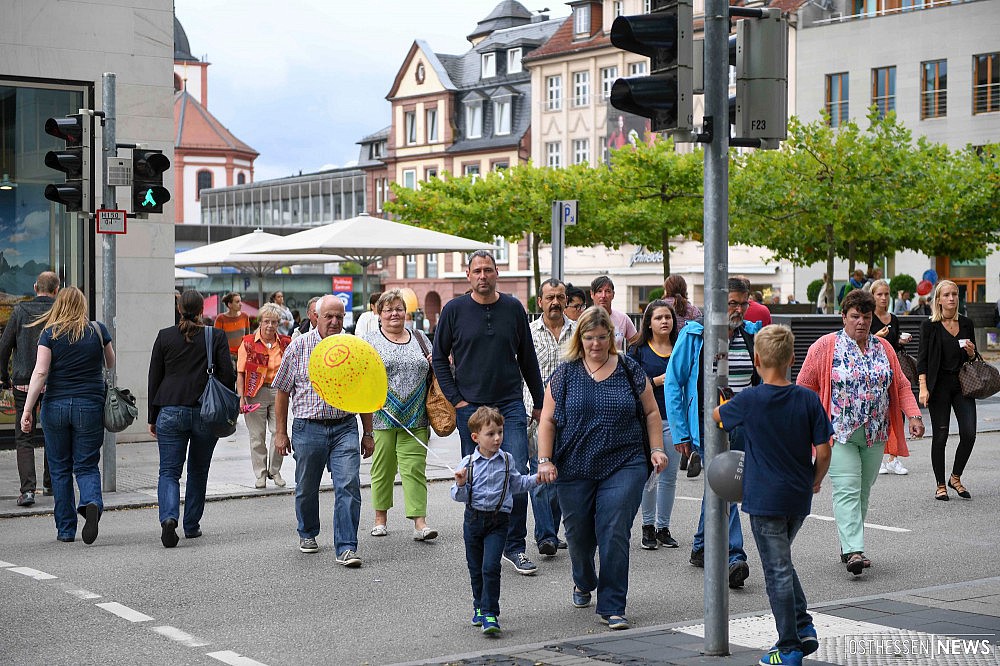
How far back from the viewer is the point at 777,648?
6.21m

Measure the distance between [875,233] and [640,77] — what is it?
102 ft

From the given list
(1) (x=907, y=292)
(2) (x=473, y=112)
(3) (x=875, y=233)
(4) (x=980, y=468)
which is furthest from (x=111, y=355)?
(2) (x=473, y=112)

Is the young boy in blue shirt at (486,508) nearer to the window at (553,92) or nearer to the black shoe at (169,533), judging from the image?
the black shoe at (169,533)

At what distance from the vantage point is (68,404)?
10.2m

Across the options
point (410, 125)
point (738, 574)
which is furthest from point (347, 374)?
point (410, 125)

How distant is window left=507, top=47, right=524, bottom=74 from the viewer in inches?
2913

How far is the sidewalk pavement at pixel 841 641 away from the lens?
6270 millimetres

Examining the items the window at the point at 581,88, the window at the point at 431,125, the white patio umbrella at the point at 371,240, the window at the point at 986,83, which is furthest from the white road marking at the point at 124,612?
the window at the point at 431,125

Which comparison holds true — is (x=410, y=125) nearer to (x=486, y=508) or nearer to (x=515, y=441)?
(x=515, y=441)

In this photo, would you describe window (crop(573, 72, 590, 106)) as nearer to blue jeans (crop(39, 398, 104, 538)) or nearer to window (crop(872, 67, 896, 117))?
window (crop(872, 67, 896, 117))

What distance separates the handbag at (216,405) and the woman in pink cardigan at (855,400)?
13.7 ft

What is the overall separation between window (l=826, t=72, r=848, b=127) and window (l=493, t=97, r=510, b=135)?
22.4m

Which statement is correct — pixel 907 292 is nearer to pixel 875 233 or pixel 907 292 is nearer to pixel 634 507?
pixel 875 233

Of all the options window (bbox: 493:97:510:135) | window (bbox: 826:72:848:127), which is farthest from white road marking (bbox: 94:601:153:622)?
window (bbox: 493:97:510:135)
